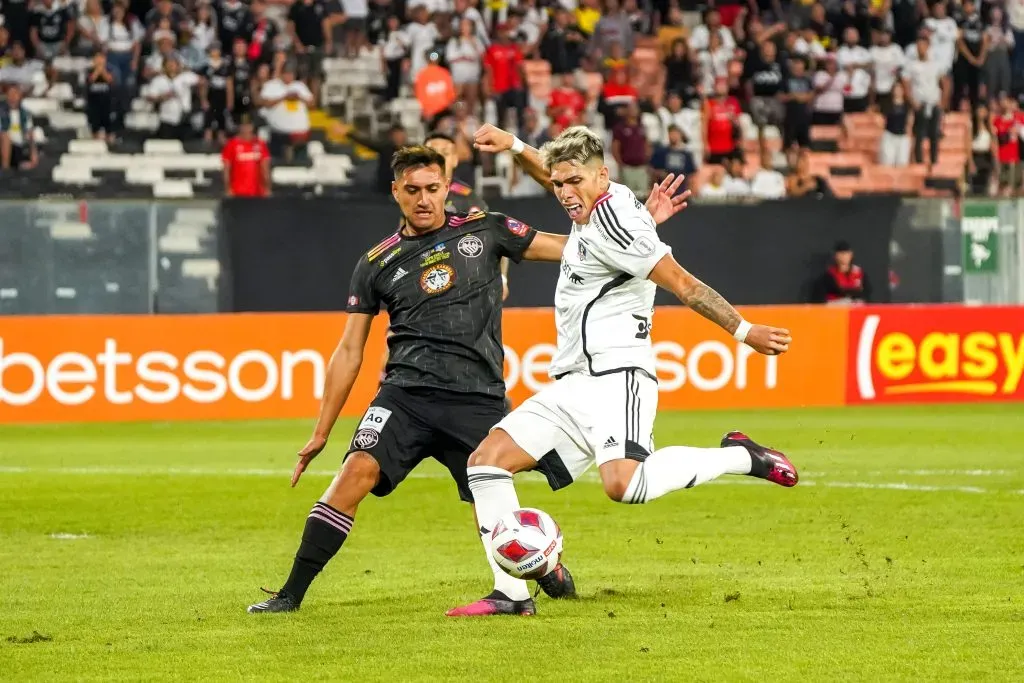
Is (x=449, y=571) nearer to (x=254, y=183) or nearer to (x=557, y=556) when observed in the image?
(x=557, y=556)

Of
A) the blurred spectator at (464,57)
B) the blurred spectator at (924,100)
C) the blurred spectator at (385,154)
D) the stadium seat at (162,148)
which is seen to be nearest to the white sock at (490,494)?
the blurred spectator at (385,154)

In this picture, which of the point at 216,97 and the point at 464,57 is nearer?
the point at 216,97

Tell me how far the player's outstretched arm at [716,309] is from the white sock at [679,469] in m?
0.68

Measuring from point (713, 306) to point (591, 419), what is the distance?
80 centimetres

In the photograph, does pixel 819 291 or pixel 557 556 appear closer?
pixel 557 556

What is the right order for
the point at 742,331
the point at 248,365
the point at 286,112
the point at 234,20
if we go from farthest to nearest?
1. the point at 234,20
2. the point at 286,112
3. the point at 248,365
4. the point at 742,331

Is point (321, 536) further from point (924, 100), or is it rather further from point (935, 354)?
point (924, 100)

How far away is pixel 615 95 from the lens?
2425 centimetres

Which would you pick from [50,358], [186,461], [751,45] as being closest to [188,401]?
[50,358]

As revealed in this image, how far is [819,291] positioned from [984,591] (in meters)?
13.3

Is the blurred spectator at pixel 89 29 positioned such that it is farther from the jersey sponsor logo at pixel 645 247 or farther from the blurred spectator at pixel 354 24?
the jersey sponsor logo at pixel 645 247

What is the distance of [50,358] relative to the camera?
1788 cm

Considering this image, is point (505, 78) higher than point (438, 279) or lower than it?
Answer: lower

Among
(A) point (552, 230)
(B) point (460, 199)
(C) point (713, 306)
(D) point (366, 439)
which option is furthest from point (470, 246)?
(A) point (552, 230)
